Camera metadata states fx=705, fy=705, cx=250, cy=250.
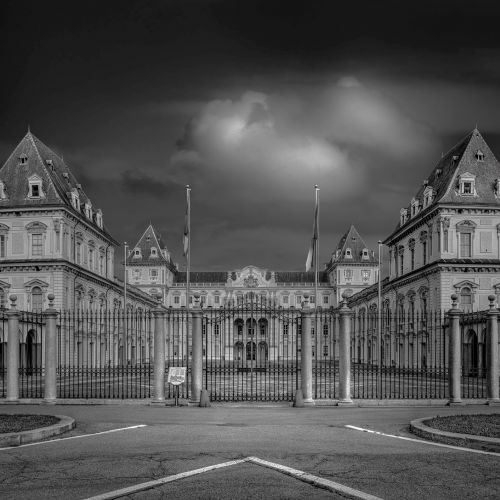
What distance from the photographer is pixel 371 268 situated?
128m

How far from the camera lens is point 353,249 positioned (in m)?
130

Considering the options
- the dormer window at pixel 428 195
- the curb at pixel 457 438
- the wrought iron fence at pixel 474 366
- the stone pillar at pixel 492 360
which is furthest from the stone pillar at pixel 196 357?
the dormer window at pixel 428 195

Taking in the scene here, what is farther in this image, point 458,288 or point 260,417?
point 458,288

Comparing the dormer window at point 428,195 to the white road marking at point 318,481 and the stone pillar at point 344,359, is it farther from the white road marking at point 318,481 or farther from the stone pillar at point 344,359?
the white road marking at point 318,481

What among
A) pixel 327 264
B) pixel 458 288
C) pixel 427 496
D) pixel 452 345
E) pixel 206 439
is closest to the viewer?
pixel 427 496

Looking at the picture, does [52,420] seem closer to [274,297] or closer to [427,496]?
[427,496]

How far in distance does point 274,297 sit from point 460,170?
7761cm

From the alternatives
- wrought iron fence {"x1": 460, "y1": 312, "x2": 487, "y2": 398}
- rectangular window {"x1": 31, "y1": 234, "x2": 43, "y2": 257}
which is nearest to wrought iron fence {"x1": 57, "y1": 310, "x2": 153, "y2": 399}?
wrought iron fence {"x1": 460, "y1": 312, "x2": 487, "y2": 398}

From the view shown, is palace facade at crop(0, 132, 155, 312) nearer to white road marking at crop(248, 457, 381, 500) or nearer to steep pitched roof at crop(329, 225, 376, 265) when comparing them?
white road marking at crop(248, 457, 381, 500)

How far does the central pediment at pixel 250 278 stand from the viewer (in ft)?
449

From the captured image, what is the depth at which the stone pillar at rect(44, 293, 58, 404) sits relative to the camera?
75.3 ft

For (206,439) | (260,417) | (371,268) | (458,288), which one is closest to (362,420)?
(260,417)

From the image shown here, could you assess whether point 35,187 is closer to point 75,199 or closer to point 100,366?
point 75,199

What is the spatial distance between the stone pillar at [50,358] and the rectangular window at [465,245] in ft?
138
